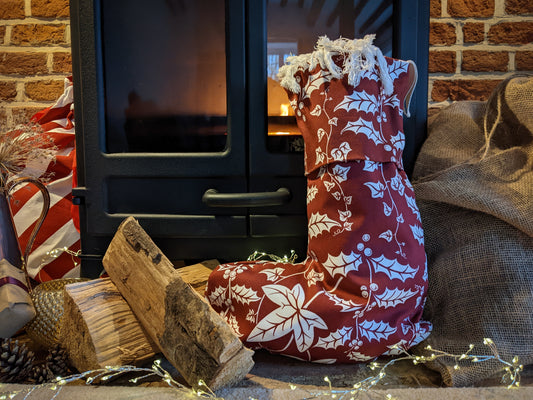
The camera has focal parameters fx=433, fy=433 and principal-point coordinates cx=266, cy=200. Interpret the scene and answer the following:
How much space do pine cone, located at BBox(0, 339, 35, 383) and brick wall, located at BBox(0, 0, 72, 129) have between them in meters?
0.89

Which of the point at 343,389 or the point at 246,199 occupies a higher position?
the point at 246,199

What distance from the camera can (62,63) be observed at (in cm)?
140

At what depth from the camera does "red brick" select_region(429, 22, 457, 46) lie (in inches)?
53.7

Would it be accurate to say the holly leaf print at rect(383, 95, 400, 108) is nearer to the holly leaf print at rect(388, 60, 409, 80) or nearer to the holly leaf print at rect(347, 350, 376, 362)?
the holly leaf print at rect(388, 60, 409, 80)

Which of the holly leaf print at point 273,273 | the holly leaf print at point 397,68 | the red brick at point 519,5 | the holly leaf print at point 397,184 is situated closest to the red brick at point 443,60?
the red brick at point 519,5

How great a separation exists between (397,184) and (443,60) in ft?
2.54

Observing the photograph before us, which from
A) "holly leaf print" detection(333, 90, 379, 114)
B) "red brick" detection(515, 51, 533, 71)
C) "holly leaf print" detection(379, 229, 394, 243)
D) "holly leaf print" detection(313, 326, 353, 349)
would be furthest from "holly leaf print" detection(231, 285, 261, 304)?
"red brick" detection(515, 51, 533, 71)

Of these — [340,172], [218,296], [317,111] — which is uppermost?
[317,111]

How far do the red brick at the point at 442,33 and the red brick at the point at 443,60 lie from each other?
0.11 ft

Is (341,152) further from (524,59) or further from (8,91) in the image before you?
(8,91)

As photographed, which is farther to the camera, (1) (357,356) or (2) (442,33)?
(2) (442,33)

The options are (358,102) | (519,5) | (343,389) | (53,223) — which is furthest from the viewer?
(519,5)

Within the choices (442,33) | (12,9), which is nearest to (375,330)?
(442,33)

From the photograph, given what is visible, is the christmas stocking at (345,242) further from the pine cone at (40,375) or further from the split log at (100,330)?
the pine cone at (40,375)
